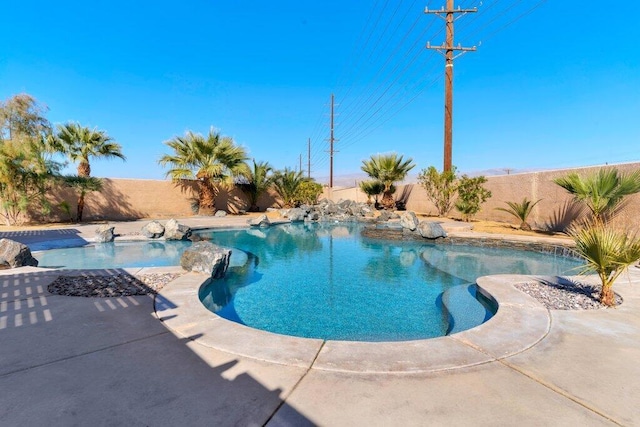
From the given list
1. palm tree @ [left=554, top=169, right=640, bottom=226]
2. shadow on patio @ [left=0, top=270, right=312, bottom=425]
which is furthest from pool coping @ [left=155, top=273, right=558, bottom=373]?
palm tree @ [left=554, top=169, right=640, bottom=226]

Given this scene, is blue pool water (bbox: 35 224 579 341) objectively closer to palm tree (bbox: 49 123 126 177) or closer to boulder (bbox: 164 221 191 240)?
boulder (bbox: 164 221 191 240)

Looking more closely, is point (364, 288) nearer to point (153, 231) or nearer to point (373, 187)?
point (153, 231)

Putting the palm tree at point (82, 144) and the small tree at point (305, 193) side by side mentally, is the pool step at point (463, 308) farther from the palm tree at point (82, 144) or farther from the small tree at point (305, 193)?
the small tree at point (305, 193)

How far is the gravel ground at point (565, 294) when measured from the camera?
361 centimetres

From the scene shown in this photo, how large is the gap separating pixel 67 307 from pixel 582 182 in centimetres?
1109

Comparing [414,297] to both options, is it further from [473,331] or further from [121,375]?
[121,375]

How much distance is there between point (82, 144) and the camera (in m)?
13.8

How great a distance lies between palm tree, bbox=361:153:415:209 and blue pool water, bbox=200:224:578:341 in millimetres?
9822

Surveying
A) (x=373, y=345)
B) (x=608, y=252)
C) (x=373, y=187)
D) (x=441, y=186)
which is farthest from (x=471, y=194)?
(x=373, y=345)

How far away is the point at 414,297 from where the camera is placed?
514cm

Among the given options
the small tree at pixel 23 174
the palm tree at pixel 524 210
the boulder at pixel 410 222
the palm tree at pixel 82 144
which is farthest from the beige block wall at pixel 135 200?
the palm tree at pixel 524 210

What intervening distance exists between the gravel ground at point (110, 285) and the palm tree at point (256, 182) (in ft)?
49.4

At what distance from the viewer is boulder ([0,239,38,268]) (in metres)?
5.21

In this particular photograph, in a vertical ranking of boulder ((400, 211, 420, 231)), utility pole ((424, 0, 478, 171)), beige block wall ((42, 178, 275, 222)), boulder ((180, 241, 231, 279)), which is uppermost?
utility pole ((424, 0, 478, 171))
